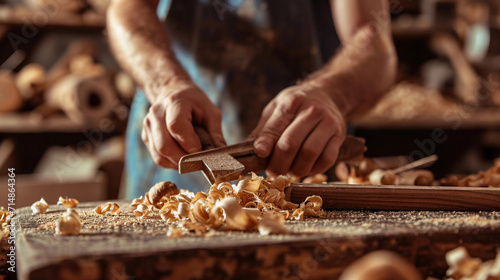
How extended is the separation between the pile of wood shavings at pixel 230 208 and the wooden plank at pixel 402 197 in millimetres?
30

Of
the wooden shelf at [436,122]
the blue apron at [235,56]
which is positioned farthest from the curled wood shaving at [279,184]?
the wooden shelf at [436,122]

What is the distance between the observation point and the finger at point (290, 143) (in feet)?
2.85

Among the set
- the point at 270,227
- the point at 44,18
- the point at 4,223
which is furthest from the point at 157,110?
the point at 44,18

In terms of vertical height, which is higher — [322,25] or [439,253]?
[322,25]

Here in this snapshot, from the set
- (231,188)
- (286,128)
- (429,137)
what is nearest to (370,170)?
(286,128)

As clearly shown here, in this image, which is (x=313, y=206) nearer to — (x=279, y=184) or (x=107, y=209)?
(x=279, y=184)

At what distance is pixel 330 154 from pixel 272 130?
12 centimetres

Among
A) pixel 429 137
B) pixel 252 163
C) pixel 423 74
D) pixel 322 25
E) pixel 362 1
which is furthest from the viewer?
pixel 423 74

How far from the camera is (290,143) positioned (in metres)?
0.87

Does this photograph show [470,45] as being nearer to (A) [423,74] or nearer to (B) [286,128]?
(A) [423,74]

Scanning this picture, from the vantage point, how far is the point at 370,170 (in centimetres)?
98

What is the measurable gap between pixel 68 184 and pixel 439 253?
1.59 m

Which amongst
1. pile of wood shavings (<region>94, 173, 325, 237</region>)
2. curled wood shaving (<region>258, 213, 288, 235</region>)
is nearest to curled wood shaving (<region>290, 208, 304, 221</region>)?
pile of wood shavings (<region>94, 173, 325, 237</region>)

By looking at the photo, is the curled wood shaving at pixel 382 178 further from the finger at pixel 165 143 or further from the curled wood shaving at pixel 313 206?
the finger at pixel 165 143
